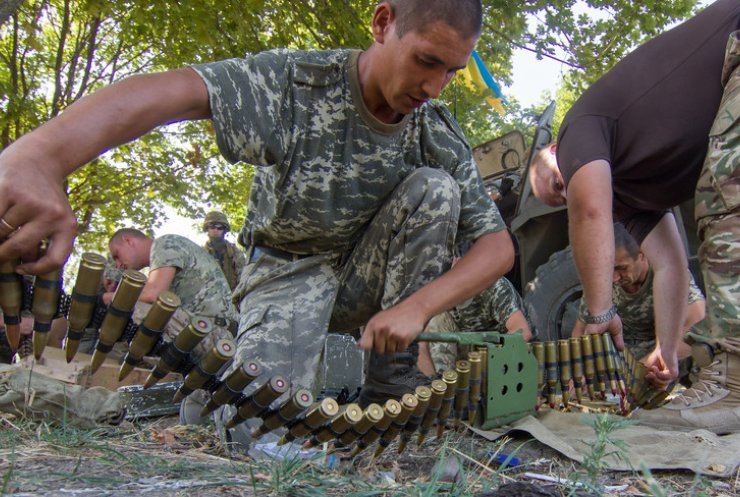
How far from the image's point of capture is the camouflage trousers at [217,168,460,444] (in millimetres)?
3068

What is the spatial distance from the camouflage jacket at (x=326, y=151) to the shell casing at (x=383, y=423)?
934 mm

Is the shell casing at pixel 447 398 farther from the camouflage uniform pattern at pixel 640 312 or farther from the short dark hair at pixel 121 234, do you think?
the short dark hair at pixel 121 234

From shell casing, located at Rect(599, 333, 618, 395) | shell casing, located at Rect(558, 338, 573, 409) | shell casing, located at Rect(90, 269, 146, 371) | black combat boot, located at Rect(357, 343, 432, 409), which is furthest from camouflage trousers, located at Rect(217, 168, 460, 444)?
shell casing, located at Rect(599, 333, 618, 395)

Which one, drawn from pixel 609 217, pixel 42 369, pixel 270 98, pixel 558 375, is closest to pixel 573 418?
pixel 558 375

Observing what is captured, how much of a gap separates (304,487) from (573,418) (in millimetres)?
1993

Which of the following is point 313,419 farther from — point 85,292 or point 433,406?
point 85,292

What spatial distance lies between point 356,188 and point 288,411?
1195 mm

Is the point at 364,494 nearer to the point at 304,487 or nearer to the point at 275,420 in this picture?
the point at 304,487

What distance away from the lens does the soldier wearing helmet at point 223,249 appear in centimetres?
909

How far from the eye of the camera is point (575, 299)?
5363 millimetres

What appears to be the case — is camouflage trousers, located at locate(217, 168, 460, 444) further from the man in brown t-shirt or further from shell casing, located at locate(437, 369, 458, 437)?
the man in brown t-shirt

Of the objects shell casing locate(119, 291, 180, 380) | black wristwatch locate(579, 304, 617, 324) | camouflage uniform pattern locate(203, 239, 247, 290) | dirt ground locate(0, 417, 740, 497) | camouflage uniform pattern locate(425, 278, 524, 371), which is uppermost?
camouflage uniform pattern locate(203, 239, 247, 290)

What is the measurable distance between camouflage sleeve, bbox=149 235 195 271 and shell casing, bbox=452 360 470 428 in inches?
115

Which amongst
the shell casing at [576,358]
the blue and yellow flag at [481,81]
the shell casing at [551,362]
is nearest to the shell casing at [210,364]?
the shell casing at [551,362]
